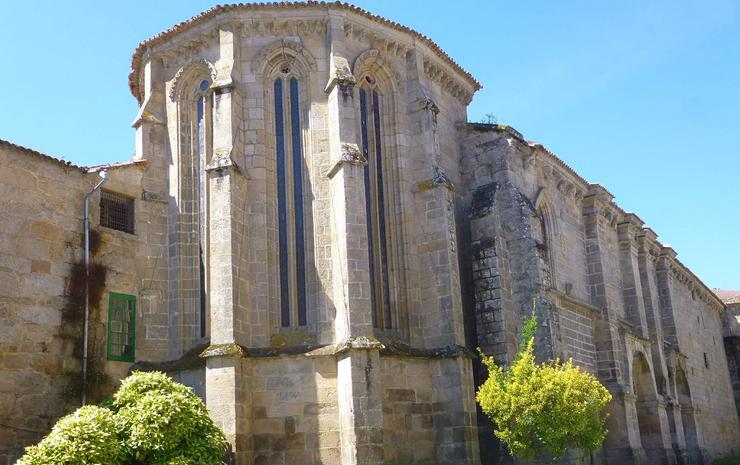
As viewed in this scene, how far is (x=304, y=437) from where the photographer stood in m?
16.6

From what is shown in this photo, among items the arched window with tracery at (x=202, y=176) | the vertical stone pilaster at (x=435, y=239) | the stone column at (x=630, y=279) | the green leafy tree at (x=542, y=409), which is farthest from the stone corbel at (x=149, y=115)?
the stone column at (x=630, y=279)

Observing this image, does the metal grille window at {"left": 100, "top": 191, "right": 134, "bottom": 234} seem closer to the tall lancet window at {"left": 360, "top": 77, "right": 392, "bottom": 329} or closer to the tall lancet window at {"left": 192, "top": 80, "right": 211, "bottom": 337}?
the tall lancet window at {"left": 192, "top": 80, "right": 211, "bottom": 337}

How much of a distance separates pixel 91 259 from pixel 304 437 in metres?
6.29

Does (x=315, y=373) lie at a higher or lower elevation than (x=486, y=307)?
lower

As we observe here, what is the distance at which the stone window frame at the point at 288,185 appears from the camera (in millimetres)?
18031

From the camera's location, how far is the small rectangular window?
17750 mm

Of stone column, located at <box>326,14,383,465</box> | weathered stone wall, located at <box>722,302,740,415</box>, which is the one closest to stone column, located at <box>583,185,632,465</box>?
stone column, located at <box>326,14,383,465</box>

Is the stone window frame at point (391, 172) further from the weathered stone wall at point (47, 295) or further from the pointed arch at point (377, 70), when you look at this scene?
the weathered stone wall at point (47, 295)

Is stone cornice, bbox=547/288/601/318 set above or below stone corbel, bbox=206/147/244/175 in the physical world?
below

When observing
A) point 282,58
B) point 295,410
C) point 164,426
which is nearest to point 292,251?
point 295,410

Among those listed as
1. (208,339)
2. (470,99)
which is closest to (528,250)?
(470,99)

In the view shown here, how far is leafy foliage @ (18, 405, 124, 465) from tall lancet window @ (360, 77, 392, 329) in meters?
7.38

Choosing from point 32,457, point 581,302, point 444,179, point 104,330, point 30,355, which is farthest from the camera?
point 581,302

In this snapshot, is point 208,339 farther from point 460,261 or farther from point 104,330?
point 460,261
